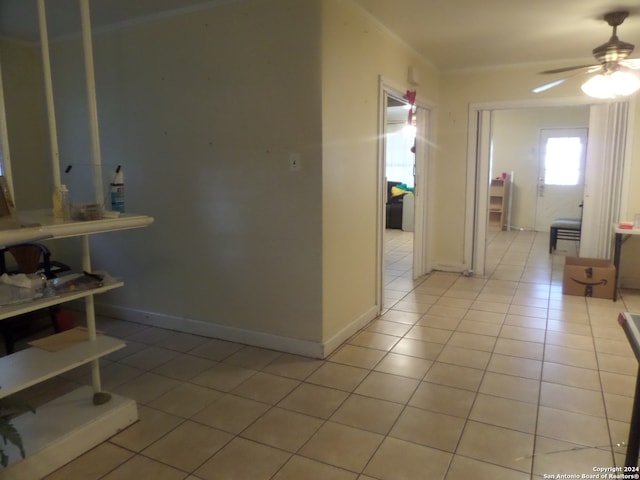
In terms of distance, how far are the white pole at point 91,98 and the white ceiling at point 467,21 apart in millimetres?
1046

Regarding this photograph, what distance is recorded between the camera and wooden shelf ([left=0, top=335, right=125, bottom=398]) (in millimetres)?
1883

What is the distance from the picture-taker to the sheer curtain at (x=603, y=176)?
4504 millimetres

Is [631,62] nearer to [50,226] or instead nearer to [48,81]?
[48,81]

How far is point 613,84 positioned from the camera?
10.7ft

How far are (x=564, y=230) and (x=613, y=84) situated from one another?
3810 mm

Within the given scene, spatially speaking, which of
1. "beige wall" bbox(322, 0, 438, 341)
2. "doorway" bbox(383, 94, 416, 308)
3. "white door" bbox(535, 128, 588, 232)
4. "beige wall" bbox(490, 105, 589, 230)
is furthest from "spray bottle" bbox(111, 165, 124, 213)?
"white door" bbox(535, 128, 588, 232)

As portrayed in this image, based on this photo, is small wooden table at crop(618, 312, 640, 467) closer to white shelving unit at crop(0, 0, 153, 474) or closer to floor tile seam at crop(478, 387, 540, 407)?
floor tile seam at crop(478, 387, 540, 407)

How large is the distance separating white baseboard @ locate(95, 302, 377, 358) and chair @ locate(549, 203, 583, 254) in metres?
3.95

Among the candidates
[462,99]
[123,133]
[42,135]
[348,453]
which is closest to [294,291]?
[348,453]

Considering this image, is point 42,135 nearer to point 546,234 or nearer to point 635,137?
point 635,137

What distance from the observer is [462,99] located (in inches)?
201

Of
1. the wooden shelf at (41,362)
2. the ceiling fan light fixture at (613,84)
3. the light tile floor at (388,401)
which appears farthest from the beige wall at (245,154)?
the ceiling fan light fixture at (613,84)

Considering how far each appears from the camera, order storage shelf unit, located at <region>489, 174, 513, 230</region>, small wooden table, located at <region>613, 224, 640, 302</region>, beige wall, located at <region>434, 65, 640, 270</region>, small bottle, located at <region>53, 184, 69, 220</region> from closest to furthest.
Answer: small bottle, located at <region>53, 184, 69, 220</region>
small wooden table, located at <region>613, 224, 640, 302</region>
beige wall, located at <region>434, 65, 640, 270</region>
storage shelf unit, located at <region>489, 174, 513, 230</region>

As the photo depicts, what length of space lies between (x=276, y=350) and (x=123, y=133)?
2.04 meters
